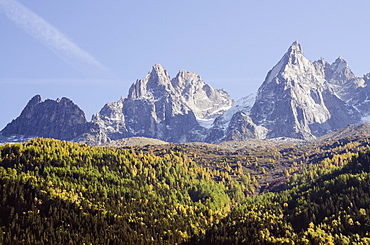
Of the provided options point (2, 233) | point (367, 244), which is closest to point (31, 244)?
point (2, 233)

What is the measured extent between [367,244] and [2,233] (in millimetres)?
186142

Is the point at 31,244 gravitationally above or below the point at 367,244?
above

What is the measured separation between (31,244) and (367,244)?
171 m

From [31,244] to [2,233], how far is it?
15759 millimetres

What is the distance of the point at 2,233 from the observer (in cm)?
19925

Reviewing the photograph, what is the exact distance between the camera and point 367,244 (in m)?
200

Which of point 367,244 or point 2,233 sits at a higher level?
point 2,233

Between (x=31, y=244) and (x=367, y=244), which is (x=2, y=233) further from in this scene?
(x=367, y=244)

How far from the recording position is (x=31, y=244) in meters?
199
